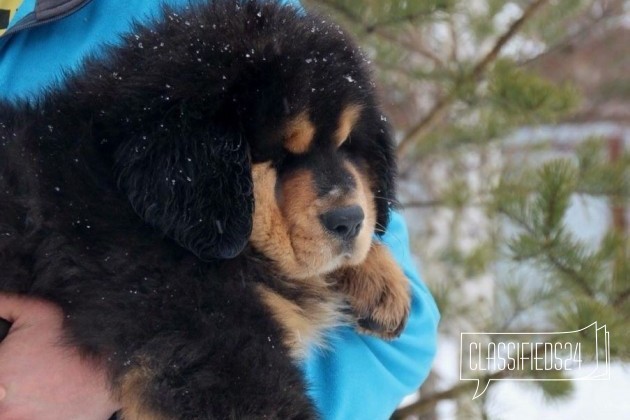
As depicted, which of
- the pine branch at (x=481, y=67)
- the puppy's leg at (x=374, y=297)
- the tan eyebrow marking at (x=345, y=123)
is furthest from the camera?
the pine branch at (x=481, y=67)

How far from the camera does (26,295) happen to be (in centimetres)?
184

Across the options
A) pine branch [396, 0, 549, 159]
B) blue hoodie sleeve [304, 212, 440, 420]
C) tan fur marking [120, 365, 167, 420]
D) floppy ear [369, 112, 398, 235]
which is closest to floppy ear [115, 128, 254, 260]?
tan fur marking [120, 365, 167, 420]

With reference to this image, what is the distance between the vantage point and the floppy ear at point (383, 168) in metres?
2.32

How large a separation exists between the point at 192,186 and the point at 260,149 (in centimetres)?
19

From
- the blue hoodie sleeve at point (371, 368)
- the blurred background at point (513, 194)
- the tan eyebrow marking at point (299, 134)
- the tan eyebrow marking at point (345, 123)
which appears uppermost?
the tan eyebrow marking at point (299, 134)

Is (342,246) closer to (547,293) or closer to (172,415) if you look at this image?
(172,415)

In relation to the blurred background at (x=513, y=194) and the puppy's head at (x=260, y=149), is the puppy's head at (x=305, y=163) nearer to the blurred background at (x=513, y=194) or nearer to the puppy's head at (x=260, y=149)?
the puppy's head at (x=260, y=149)

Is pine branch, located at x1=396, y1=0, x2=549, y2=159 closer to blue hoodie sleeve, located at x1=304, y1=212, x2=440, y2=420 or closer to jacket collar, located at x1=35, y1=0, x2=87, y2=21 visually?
blue hoodie sleeve, located at x1=304, y1=212, x2=440, y2=420

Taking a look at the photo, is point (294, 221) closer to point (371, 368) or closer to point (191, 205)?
point (191, 205)

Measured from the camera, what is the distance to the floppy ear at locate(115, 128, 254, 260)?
5.90 ft

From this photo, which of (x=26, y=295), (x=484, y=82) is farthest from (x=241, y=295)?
(x=484, y=82)

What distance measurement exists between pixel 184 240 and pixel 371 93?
2.30ft

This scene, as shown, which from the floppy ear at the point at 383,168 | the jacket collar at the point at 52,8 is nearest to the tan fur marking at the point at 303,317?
the floppy ear at the point at 383,168

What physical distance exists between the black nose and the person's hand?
59 cm
